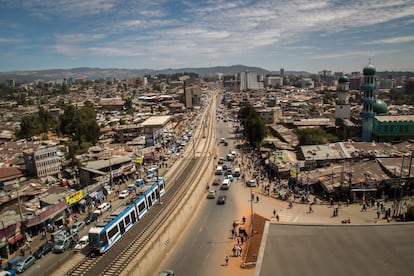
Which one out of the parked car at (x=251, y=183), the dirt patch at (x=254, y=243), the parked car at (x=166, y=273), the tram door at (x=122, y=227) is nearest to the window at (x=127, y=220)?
the tram door at (x=122, y=227)

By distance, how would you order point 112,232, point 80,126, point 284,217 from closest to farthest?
point 112,232, point 284,217, point 80,126

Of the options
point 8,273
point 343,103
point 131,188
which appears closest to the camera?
point 8,273

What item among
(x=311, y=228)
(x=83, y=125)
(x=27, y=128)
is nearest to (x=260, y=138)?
(x=83, y=125)

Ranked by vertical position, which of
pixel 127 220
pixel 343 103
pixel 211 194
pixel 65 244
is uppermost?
pixel 343 103

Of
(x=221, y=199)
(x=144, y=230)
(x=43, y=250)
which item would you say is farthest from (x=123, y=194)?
(x=43, y=250)

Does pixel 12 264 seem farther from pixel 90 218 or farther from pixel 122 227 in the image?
pixel 90 218

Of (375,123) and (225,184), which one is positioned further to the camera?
(375,123)

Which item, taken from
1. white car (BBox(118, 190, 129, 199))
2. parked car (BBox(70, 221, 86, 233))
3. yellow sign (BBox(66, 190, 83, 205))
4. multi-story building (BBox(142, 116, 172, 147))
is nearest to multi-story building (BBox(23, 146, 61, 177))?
white car (BBox(118, 190, 129, 199))
